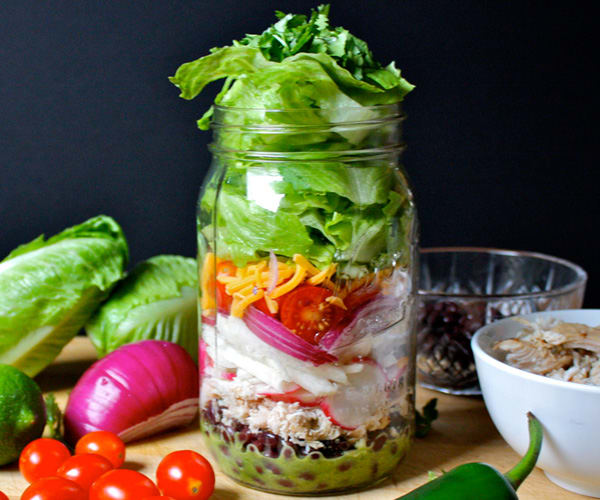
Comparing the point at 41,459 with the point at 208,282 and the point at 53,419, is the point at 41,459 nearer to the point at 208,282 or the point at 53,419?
the point at 53,419

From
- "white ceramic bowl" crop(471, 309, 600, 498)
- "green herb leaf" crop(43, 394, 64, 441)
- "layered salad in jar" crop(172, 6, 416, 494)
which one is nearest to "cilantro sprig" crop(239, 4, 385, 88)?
"layered salad in jar" crop(172, 6, 416, 494)

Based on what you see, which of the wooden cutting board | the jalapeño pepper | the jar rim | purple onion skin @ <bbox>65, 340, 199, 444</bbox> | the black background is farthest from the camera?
the black background

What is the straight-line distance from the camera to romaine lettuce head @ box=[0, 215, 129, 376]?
1.46m

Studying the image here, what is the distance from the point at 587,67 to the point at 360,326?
1.07 m

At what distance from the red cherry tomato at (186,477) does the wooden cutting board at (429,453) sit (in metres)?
0.05

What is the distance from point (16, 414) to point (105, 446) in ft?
0.49

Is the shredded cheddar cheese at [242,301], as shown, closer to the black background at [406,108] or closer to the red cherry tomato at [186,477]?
the red cherry tomato at [186,477]

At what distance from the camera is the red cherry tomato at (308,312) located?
105cm

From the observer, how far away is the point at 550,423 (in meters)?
1.06

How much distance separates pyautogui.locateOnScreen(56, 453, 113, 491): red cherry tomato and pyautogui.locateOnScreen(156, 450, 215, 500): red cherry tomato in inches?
3.2

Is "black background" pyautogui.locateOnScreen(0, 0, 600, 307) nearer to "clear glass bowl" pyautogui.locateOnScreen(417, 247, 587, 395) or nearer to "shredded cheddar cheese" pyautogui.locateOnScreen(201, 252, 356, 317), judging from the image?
"clear glass bowl" pyautogui.locateOnScreen(417, 247, 587, 395)

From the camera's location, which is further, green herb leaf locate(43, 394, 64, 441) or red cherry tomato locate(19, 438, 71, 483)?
green herb leaf locate(43, 394, 64, 441)

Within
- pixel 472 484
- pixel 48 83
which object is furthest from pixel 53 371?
pixel 472 484

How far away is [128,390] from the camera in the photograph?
1.28 m
